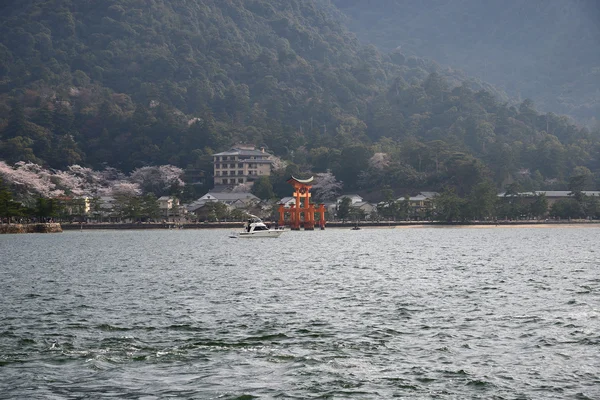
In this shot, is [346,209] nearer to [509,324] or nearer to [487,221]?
[487,221]

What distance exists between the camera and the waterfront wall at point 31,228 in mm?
93000

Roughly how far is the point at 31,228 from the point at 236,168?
61151 millimetres

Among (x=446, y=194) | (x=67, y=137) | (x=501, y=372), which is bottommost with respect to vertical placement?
(x=501, y=372)

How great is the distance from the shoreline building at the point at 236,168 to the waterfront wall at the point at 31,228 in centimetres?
5381

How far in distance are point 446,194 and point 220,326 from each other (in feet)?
351

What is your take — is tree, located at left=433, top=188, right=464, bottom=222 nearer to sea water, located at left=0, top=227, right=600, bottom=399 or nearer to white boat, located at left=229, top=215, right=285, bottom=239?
white boat, located at left=229, top=215, right=285, bottom=239

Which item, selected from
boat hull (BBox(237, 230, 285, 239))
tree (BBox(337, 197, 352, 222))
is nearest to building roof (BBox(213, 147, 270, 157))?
tree (BBox(337, 197, 352, 222))

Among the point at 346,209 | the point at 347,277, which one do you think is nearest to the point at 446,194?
the point at 346,209

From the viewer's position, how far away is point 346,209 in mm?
124812

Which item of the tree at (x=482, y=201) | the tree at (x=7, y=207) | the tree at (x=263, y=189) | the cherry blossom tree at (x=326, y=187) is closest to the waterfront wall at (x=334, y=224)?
the tree at (x=482, y=201)

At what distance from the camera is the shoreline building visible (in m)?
155

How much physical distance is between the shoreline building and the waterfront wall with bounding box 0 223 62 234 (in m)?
53.8

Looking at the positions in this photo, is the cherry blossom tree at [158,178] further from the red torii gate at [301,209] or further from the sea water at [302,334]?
the sea water at [302,334]

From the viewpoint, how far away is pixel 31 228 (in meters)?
98.6
